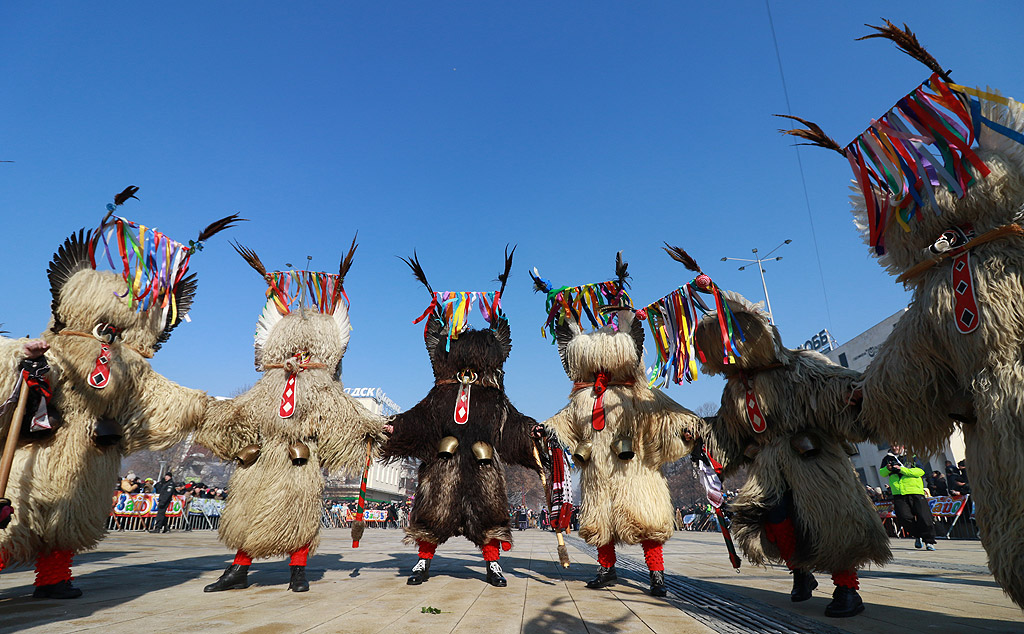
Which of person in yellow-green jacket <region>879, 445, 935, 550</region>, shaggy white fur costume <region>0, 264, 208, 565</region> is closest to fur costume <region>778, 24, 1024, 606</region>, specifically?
shaggy white fur costume <region>0, 264, 208, 565</region>

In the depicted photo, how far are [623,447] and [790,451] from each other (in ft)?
4.45

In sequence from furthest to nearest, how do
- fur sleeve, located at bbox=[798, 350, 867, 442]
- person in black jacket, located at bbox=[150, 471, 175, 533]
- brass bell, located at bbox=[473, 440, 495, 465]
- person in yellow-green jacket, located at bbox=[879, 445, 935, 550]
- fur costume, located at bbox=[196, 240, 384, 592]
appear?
person in black jacket, located at bbox=[150, 471, 175, 533] < person in yellow-green jacket, located at bbox=[879, 445, 935, 550] < brass bell, located at bbox=[473, 440, 495, 465] < fur costume, located at bbox=[196, 240, 384, 592] < fur sleeve, located at bbox=[798, 350, 867, 442]

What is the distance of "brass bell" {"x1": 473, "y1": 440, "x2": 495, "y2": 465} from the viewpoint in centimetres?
501

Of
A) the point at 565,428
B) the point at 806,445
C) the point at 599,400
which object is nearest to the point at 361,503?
the point at 565,428

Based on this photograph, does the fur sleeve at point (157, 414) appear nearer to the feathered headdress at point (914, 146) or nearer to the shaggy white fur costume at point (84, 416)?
the shaggy white fur costume at point (84, 416)

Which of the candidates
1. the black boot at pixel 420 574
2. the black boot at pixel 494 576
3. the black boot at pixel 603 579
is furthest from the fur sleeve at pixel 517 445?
the black boot at pixel 420 574

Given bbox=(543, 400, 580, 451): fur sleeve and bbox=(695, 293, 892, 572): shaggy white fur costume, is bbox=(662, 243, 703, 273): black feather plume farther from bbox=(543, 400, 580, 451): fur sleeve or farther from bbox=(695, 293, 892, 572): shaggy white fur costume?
bbox=(543, 400, 580, 451): fur sleeve

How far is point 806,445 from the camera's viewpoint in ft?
12.3

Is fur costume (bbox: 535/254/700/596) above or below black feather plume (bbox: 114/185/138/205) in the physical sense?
below

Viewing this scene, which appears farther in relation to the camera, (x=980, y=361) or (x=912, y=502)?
(x=912, y=502)

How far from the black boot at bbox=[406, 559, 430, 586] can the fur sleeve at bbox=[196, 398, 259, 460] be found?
183 centimetres

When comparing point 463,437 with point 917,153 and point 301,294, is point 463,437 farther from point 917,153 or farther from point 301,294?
point 917,153

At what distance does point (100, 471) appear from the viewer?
12.8 feet

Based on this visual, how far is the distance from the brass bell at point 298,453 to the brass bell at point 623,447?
8.87 feet
